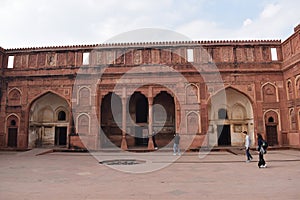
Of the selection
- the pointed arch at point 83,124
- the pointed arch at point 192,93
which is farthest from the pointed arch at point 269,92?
the pointed arch at point 83,124

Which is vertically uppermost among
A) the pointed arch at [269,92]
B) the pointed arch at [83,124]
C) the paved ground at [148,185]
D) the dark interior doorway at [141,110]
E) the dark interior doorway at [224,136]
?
the pointed arch at [269,92]

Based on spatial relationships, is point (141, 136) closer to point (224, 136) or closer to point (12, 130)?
point (224, 136)

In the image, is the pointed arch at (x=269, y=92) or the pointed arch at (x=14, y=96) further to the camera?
the pointed arch at (x=14, y=96)

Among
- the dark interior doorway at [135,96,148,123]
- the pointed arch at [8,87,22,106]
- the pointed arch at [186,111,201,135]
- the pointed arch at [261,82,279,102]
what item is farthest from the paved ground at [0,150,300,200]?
the dark interior doorway at [135,96,148,123]

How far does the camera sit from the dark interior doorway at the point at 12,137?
2025 cm

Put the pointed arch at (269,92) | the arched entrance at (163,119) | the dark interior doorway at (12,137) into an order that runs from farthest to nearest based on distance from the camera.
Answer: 1. the arched entrance at (163,119)
2. the dark interior doorway at (12,137)
3. the pointed arch at (269,92)

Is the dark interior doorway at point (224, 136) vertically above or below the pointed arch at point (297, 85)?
below

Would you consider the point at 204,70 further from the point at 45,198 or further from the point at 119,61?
the point at 45,198

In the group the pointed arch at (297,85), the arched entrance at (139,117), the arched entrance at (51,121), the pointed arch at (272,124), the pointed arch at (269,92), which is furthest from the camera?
the arched entrance at (51,121)

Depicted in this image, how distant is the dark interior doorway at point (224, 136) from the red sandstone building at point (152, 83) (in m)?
1.08

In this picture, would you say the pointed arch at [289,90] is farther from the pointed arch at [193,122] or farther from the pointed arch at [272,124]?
the pointed arch at [193,122]

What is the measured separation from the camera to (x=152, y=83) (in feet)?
65.2

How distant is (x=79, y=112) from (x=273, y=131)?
47.5 feet

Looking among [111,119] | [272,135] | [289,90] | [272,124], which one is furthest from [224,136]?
[111,119]
